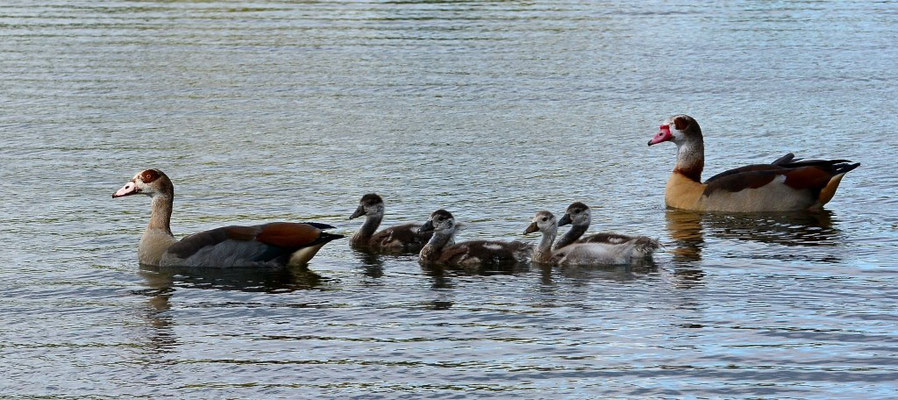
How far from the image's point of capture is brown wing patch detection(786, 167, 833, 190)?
19.3 meters

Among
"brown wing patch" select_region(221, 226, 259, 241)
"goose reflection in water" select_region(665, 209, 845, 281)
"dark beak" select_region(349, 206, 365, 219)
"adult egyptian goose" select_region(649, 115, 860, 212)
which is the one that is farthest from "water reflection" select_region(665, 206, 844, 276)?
"brown wing patch" select_region(221, 226, 259, 241)

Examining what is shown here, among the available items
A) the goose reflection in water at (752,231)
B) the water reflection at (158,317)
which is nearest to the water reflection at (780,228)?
the goose reflection in water at (752,231)

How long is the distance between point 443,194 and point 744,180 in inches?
147

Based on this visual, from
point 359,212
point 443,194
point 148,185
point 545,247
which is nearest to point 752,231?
point 545,247

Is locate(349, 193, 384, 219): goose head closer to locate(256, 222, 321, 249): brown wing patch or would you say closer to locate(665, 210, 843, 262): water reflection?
locate(256, 222, 321, 249): brown wing patch

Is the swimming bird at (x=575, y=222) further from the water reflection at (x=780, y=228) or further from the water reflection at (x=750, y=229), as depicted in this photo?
the water reflection at (x=780, y=228)

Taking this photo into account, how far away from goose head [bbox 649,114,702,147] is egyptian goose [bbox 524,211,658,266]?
470 cm

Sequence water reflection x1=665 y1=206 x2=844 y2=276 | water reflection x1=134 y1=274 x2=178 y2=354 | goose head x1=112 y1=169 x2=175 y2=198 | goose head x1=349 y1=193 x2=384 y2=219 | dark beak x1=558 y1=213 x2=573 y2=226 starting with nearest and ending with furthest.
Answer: water reflection x1=134 y1=274 x2=178 y2=354, water reflection x1=665 y1=206 x2=844 y2=276, dark beak x1=558 y1=213 x2=573 y2=226, goose head x1=112 y1=169 x2=175 y2=198, goose head x1=349 y1=193 x2=384 y2=219

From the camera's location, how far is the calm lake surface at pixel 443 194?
12445 millimetres

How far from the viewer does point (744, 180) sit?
63.9 feet

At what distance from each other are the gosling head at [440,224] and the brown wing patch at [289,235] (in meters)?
1.16

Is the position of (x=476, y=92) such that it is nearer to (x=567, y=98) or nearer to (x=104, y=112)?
(x=567, y=98)

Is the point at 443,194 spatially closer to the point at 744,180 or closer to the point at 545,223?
the point at 744,180

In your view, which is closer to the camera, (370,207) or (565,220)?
(565,220)
